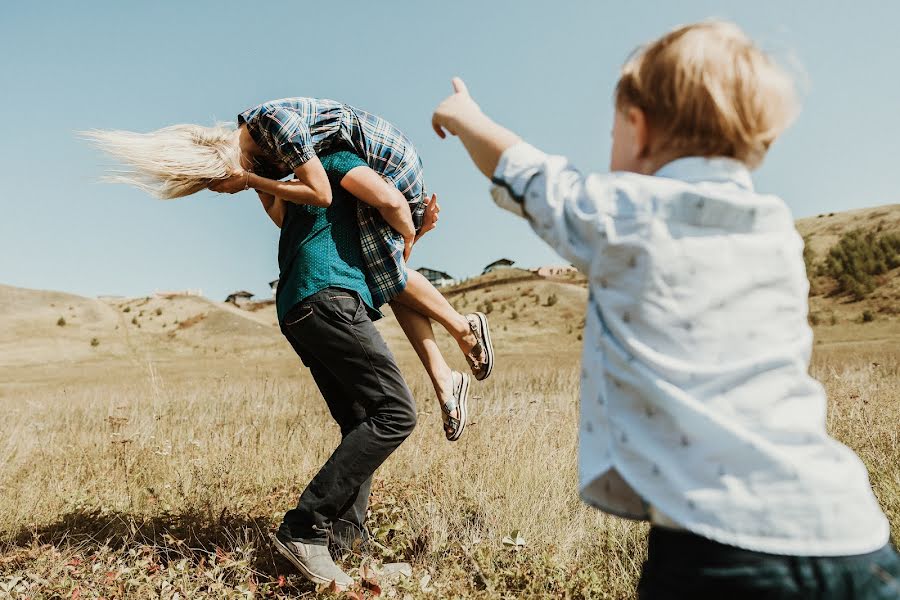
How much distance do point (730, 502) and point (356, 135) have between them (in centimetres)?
229

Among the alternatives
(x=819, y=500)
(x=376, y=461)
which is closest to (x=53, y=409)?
(x=376, y=461)

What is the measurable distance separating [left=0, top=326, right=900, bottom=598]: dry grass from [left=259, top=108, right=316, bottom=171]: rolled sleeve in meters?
1.82

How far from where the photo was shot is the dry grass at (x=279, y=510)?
10.4ft

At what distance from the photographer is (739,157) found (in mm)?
1511

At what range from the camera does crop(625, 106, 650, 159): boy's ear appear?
1.53 meters

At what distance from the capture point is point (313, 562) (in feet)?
9.79

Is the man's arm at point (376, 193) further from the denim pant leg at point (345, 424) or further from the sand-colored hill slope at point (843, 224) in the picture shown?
the sand-colored hill slope at point (843, 224)

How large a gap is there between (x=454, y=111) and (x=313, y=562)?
2.06 meters

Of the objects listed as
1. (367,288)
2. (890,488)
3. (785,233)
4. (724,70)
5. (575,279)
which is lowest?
(575,279)

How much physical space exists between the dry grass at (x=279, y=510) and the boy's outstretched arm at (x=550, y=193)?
2.04m

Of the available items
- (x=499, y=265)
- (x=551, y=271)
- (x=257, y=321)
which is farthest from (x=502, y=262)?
(x=257, y=321)

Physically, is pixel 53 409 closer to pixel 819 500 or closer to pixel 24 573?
pixel 24 573

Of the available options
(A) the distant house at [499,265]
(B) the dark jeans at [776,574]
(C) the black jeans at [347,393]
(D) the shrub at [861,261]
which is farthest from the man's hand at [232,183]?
(A) the distant house at [499,265]

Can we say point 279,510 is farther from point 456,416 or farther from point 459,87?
point 459,87
